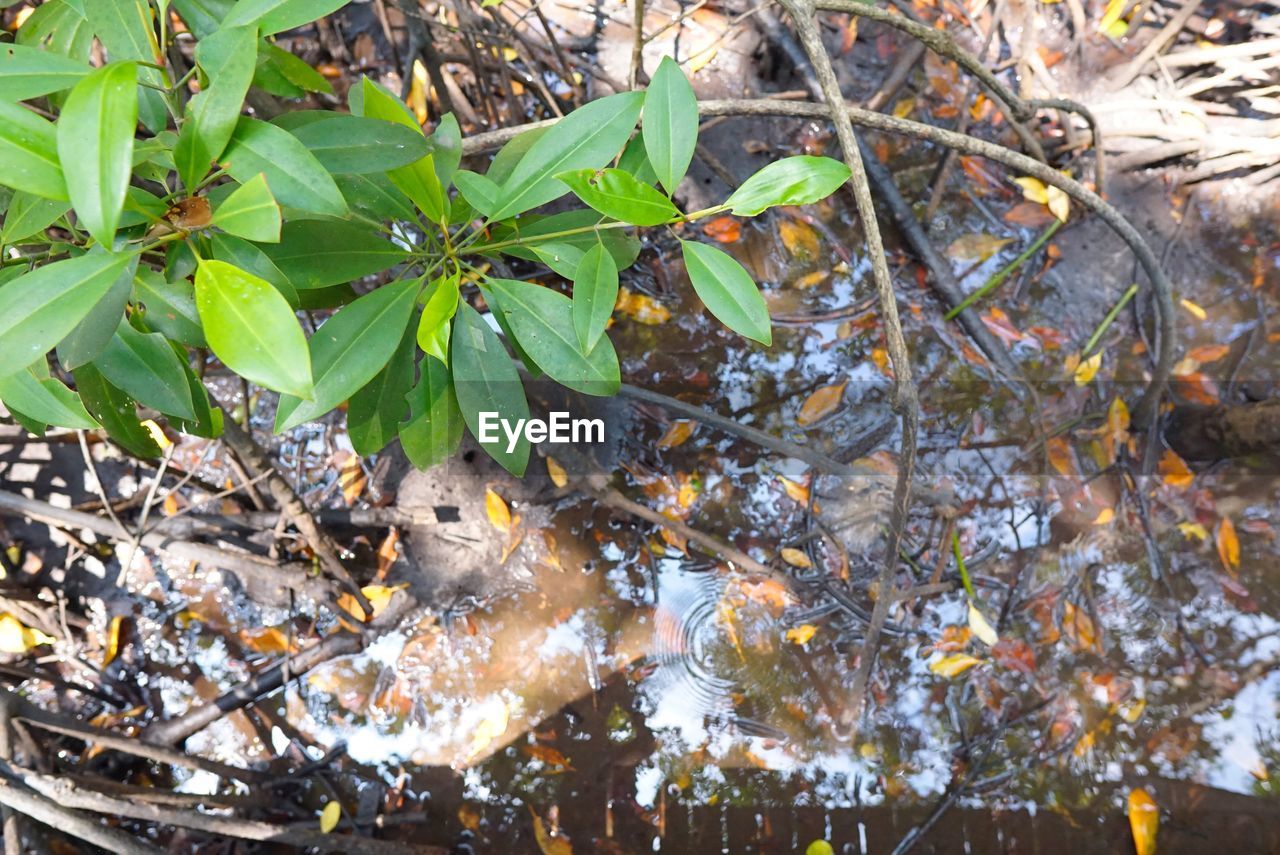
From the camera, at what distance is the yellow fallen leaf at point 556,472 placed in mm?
1790

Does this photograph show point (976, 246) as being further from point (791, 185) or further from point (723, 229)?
point (791, 185)

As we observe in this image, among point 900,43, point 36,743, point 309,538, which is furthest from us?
point 900,43

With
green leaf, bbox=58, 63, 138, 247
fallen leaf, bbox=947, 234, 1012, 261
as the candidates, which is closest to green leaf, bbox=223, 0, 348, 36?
green leaf, bbox=58, 63, 138, 247

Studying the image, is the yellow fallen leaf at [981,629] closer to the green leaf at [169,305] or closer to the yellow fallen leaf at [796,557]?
the yellow fallen leaf at [796,557]

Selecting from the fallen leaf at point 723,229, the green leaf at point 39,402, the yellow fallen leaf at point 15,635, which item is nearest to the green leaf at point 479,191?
the green leaf at point 39,402

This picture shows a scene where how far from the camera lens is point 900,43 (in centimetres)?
207

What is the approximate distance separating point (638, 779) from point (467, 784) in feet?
1.23

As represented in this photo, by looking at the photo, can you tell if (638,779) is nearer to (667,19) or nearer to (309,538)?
(309,538)

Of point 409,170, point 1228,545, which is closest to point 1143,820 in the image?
point 1228,545

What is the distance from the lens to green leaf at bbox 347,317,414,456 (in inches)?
42.2

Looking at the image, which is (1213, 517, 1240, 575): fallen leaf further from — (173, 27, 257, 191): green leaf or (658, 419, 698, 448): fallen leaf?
(173, 27, 257, 191): green leaf

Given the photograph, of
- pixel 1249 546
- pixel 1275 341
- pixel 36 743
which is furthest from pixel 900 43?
pixel 36 743

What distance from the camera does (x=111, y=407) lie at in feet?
3.22

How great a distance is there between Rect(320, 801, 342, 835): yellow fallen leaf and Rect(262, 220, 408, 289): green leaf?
49.9 inches
